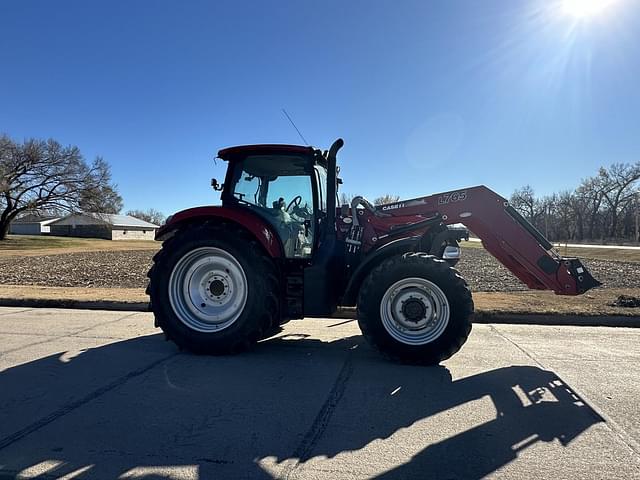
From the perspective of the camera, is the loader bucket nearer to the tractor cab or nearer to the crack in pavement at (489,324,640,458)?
the crack in pavement at (489,324,640,458)

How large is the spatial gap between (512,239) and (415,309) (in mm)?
1495

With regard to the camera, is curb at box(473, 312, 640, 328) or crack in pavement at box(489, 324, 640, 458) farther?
curb at box(473, 312, 640, 328)

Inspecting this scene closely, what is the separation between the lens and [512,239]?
5391 millimetres

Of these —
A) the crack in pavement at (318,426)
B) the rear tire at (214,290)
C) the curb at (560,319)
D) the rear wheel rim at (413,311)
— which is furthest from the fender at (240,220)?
the curb at (560,319)

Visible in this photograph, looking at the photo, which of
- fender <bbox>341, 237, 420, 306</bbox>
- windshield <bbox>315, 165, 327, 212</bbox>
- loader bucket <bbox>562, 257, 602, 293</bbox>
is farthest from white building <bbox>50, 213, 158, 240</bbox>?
loader bucket <bbox>562, 257, 602, 293</bbox>

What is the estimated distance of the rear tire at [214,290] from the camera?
531 centimetres

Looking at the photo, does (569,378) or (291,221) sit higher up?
(291,221)

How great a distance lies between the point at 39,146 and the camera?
46188 mm

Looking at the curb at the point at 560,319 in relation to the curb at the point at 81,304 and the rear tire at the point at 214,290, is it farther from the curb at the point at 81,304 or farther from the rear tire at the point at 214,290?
the curb at the point at 81,304

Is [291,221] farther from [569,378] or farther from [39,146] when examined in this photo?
[39,146]

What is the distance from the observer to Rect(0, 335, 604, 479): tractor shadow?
9.58 feet

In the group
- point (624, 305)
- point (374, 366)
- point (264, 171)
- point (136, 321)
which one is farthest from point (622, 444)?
point (136, 321)

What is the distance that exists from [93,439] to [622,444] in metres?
3.69

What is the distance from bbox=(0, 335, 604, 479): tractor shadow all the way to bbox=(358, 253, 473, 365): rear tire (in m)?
0.25
